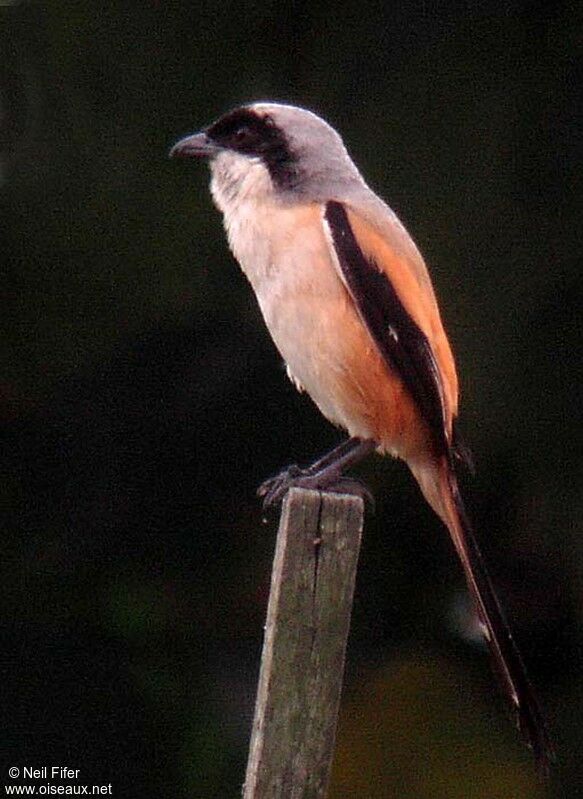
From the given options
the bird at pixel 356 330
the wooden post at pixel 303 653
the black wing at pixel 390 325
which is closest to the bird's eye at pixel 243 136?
the bird at pixel 356 330

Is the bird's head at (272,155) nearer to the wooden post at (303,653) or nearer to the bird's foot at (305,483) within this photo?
the bird's foot at (305,483)

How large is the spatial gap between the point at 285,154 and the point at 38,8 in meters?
1.24

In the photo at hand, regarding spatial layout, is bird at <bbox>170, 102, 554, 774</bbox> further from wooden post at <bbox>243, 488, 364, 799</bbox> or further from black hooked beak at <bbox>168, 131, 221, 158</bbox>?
wooden post at <bbox>243, 488, 364, 799</bbox>

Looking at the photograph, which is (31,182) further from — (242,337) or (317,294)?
(317,294)

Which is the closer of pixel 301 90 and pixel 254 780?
pixel 254 780

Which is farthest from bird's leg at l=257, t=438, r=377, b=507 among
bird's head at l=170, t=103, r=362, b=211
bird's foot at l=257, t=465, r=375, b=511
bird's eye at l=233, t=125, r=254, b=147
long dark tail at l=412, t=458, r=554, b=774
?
bird's eye at l=233, t=125, r=254, b=147

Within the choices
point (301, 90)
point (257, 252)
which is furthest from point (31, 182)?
point (257, 252)

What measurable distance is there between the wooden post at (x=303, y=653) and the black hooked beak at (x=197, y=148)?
1579mm

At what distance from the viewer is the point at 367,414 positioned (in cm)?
353

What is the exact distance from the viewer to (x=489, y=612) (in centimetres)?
323

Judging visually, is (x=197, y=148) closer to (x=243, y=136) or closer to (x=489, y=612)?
(x=243, y=136)

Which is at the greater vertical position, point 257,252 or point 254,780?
point 257,252

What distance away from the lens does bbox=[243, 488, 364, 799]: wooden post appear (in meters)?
2.47

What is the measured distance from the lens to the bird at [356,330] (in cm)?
344
